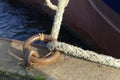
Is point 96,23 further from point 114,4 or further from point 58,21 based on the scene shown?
point 58,21

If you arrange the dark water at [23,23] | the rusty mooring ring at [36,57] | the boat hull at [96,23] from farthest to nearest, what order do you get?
the dark water at [23,23]
the boat hull at [96,23]
the rusty mooring ring at [36,57]

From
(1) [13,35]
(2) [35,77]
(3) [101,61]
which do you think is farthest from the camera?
(1) [13,35]

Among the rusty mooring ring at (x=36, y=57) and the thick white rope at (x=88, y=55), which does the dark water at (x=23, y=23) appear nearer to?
the thick white rope at (x=88, y=55)

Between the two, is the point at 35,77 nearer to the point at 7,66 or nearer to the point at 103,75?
the point at 7,66

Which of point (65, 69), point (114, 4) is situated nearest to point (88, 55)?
point (65, 69)

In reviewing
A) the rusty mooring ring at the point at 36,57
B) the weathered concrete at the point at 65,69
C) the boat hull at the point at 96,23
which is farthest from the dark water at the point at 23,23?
the rusty mooring ring at the point at 36,57

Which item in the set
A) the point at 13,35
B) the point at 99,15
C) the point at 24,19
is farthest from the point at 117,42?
the point at 24,19
